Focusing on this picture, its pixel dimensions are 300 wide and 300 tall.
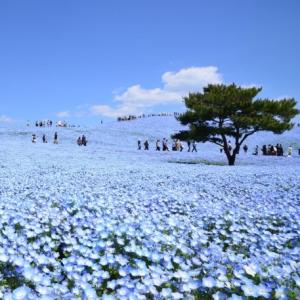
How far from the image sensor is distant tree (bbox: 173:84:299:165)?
27.6 m

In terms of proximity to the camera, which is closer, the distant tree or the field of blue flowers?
the field of blue flowers

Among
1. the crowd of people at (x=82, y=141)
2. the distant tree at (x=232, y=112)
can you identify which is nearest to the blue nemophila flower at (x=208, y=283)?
the distant tree at (x=232, y=112)

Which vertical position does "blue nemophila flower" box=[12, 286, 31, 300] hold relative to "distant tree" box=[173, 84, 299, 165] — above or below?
below

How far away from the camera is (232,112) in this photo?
28.4 metres

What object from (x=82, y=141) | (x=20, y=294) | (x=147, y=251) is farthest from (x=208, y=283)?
(x=82, y=141)

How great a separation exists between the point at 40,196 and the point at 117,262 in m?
4.67

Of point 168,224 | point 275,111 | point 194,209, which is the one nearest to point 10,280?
point 168,224

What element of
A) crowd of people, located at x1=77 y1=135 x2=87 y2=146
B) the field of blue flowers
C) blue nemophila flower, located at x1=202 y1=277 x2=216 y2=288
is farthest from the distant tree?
blue nemophila flower, located at x1=202 y1=277 x2=216 y2=288

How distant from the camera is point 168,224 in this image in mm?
6012

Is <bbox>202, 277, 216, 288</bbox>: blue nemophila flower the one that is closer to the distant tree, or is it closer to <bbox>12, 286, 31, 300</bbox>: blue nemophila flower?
<bbox>12, 286, 31, 300</bbox>: blue nemophila flower

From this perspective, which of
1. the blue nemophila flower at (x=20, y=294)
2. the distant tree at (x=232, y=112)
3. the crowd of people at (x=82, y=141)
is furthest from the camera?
the crowd of people at (x=82, y=141)

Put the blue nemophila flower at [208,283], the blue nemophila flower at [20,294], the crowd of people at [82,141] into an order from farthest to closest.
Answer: the crowd of people at [82,141]
the blue nemophila flower at [208,283]
the blue nemophila flower at [20,294]

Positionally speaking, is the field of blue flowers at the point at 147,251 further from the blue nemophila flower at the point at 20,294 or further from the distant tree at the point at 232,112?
the distant tree at the point at 232,112

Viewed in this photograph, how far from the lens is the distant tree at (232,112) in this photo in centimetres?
2758
